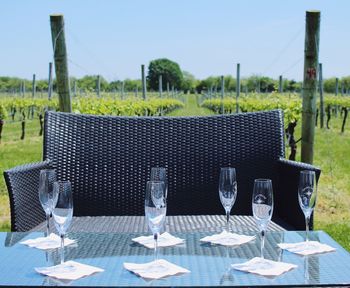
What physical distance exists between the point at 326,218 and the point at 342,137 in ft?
38.3

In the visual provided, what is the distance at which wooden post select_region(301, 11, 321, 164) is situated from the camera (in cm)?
537

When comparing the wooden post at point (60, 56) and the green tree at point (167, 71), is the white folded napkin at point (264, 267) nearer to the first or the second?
the wooden post at point (60, 56)

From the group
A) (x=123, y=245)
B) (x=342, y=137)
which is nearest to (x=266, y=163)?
(x=123, y=245)

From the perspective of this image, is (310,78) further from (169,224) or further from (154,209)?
(154,209)

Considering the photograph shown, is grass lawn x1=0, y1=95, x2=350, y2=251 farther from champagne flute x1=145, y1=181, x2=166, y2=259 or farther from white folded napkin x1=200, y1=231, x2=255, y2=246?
champagne flute x1=145, y1=181, x2=166, y2=259

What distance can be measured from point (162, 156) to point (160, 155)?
0.01 m

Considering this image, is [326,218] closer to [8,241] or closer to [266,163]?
[266,163]

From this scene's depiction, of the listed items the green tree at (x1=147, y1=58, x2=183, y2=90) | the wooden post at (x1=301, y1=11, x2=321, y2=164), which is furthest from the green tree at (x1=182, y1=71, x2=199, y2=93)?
the wooden post at (x1=301, y1=11, x2=321, y2=164)

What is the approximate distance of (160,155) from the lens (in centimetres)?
361

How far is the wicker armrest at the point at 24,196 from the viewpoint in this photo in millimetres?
3004

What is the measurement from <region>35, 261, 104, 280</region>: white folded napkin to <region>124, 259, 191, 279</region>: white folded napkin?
11 centimetres

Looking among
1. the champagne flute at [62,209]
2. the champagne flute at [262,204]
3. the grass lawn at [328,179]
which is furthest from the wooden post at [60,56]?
the champagne flute at [262,204]

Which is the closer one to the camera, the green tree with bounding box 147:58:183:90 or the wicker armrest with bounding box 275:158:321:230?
the wicker armrest with bounding box 275:158:321:230

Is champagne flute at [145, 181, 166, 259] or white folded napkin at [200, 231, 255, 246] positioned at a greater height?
champagne flute at [145, 181, 166, 259]
